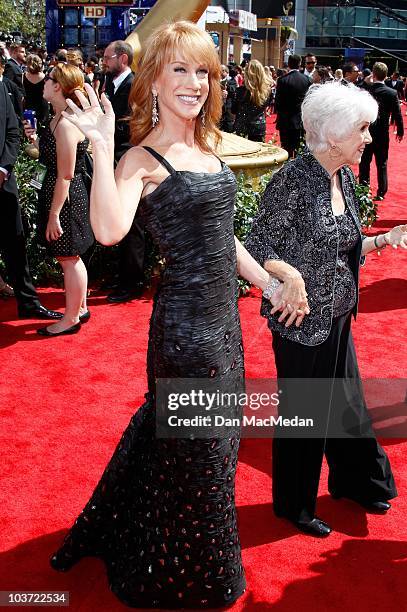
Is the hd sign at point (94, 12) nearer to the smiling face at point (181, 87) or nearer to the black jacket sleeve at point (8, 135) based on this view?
the black jacket sleeve at point (8, 135)

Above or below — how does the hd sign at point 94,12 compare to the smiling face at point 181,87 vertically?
above

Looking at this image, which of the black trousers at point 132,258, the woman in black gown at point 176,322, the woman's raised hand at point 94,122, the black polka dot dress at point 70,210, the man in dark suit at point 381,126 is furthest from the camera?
the man in dark suit at point 381,126

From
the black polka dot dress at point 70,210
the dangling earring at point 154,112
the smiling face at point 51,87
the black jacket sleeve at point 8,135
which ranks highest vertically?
the dangling earring at point 154,112

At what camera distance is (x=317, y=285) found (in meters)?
3.07

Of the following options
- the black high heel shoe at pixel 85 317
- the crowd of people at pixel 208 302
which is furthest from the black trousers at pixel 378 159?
the crowd of people at pixel 208 302

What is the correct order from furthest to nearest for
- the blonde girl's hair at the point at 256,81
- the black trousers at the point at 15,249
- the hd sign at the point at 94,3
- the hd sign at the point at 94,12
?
the hd sign at the point at 94,12, the hd sign at the point at 94,3, the blonde girl's hair at the point at 256,81, the black trousers at the point at 15,249

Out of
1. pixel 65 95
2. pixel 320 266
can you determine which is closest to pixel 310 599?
pixel 320 266

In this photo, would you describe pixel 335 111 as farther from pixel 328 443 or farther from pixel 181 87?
pixel 328 443

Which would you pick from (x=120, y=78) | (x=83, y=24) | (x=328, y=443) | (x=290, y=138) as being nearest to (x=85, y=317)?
(x=120, y=78)

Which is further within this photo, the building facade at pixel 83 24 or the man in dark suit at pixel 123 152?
the building facade at pixel 83 24

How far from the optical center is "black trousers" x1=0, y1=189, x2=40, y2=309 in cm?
551

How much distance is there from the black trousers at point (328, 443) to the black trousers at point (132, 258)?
3.23 meters

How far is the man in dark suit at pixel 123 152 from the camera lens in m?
6.35

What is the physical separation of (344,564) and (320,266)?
127 centimetres
